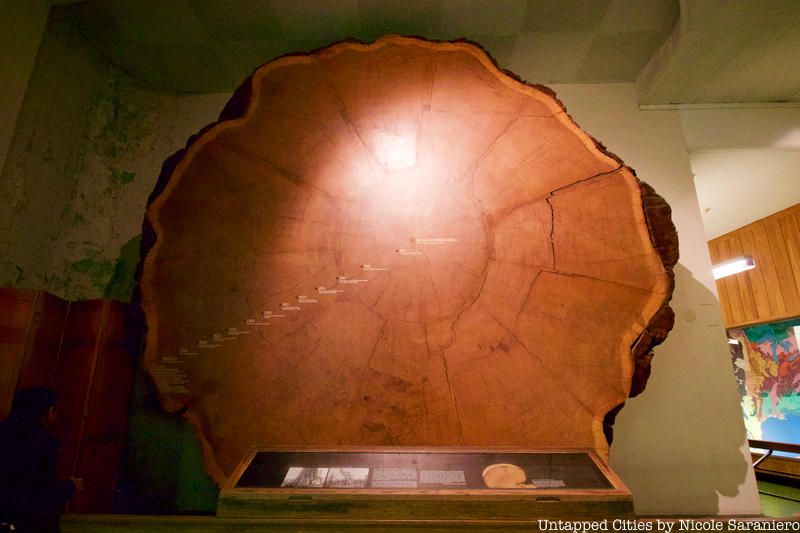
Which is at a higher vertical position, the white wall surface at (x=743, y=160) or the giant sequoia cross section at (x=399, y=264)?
the white wall surface at (x=743, y=160)

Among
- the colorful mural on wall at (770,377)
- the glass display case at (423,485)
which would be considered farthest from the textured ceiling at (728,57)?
the colorful mural on wall at (770,377)

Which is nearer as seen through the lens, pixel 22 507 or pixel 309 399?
pixel 22 507

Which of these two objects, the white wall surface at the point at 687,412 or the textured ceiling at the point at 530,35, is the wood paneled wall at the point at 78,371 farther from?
the white wall surface at the point at 687,412

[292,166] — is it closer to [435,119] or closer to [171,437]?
[435,119]

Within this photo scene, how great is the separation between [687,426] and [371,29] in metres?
2.17

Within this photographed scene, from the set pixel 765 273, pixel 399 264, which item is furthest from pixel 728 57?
pixel 765 273

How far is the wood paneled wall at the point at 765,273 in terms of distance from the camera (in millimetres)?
3301

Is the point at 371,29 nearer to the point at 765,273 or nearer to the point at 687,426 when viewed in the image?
the point at 687,426

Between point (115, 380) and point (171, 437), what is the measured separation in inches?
14.6

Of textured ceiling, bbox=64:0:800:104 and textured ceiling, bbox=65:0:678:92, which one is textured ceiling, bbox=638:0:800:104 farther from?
textured ceiling, bbox=65:0:678:92

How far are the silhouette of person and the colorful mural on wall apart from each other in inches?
187

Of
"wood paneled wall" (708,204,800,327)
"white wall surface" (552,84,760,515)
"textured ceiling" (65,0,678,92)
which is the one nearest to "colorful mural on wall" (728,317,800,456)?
"wood paneled wall" (708,204,800,327)

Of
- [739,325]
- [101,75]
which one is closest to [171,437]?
[101,75]

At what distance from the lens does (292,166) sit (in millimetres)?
1391
